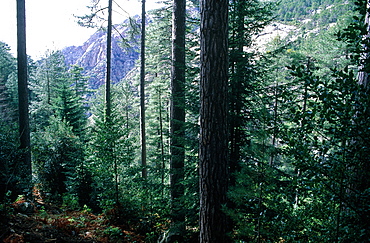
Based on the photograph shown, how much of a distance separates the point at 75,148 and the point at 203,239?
735cm

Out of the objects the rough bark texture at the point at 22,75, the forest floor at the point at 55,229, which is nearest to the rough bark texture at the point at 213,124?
the forest floor at the point at 55,229

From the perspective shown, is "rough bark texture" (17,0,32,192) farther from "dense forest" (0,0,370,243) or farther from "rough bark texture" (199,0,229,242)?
"rough bark texture" (199,0,229,242)

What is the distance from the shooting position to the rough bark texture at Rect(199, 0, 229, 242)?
298cm

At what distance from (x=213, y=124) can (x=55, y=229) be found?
11.5 ft

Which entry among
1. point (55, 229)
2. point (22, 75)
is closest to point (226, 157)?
point (55, 229)

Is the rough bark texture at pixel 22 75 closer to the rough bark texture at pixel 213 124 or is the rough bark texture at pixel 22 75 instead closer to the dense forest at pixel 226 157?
the dense forest at pixel 226 157

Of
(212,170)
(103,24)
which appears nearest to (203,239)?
(212,170)

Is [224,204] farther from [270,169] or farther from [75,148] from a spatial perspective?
[75,148]

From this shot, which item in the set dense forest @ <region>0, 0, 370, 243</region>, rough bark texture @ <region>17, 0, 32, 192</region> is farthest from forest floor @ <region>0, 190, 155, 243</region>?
rough bark texture @ <region>17, 0, 32, 192</region>

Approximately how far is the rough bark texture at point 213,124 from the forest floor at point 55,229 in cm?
247

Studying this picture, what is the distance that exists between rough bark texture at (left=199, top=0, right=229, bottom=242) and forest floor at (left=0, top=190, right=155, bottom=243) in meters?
2.47

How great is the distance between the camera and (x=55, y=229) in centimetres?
397

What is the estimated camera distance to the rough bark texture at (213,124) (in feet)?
9.77

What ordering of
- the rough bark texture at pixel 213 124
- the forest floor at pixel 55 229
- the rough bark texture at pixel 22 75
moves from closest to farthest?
the rough bark texture at pixel 213 124, the forest floor at pixel 55 229, the rough bark texture at pixel 22 75
